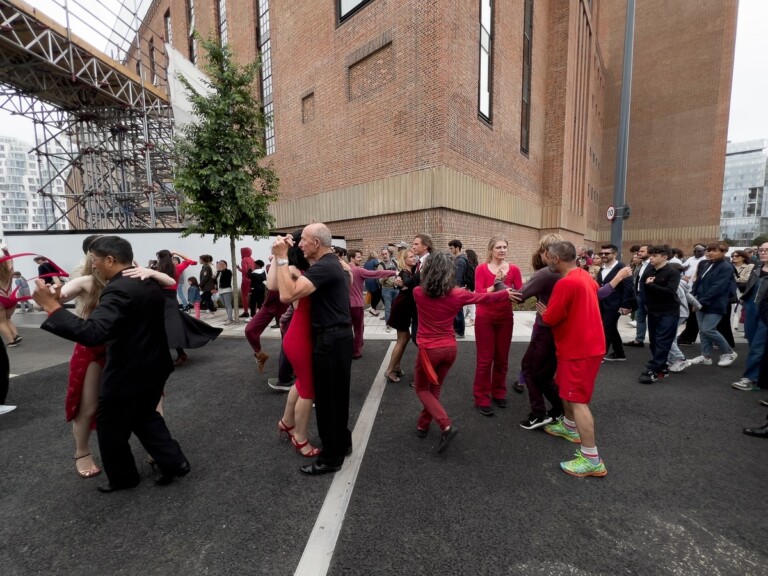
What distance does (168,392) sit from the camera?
473cm

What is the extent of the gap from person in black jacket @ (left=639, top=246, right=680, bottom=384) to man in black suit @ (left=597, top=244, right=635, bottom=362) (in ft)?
2.02

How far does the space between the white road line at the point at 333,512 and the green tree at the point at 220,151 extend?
23.3 feet

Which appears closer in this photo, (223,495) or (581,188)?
(223,495)

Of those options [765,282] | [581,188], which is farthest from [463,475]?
[581,188]

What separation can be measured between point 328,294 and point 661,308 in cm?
488

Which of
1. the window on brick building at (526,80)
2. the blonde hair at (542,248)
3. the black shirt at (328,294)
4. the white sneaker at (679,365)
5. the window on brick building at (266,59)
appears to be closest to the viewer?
the black shirt at (328,294)

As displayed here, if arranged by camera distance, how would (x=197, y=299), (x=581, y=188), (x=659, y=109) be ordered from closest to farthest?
(x=197, y=299)
(x=581, y=188)
(x=659, y=109)

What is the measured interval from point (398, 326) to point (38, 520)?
3475mm

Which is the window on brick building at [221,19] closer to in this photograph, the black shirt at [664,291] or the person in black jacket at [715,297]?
the black shirt at [664,291]

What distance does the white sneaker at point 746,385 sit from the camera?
469 centimetres

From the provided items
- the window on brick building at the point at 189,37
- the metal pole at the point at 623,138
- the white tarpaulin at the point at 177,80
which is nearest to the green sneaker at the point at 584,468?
the metal pole at the point at 623,138

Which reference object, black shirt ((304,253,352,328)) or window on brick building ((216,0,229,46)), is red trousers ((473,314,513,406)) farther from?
window on brick building ((216,0,229,46))

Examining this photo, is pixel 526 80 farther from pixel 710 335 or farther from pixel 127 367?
pixel 127 367

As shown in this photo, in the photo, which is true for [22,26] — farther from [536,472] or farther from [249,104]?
[536,472]
